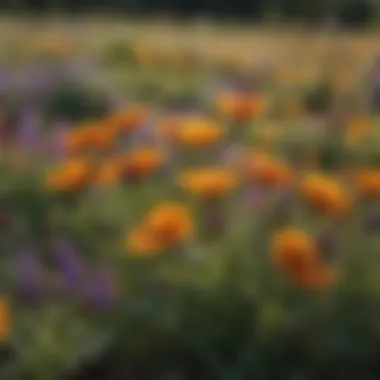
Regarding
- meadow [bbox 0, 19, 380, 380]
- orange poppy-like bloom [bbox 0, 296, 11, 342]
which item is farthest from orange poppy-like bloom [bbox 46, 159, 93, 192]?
orange poppy-like bloom [bbox 0, 296, 11, 342]

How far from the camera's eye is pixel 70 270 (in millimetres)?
Answer: 2209

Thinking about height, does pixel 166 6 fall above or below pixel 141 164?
below

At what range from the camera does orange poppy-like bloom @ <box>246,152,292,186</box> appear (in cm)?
235

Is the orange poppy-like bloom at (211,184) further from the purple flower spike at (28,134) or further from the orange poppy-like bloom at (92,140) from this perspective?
the purple flower spike at (28,134)

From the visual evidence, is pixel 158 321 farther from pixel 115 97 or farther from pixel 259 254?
pixel 115 97

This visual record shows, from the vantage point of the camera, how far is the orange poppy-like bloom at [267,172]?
2346 millimetres

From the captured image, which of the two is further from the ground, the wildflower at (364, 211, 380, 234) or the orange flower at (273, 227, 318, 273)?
the orange flower at (273, 227, 318, 273)

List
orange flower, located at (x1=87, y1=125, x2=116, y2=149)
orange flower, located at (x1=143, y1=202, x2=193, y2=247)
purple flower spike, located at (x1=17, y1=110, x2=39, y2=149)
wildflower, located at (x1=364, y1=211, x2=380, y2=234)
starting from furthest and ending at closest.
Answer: purple flower spike, located at (x1=17, y1=110, x2=39, y2=149) < orange flower, located at (x1=87, y1=125, x2=116, y2=149) < wildflower, located at (x1=364, y1=211, x2=380, y2=234) < orange flower, located at (x1=143, y1=202, x2=193, y2=247)

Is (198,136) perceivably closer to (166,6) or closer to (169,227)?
(169,227)

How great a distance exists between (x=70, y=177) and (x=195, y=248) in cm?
44

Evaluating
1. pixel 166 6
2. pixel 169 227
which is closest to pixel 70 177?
pixel 169 227

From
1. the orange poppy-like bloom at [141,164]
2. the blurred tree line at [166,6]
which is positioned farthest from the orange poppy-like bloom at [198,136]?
the blurred tree line at [166,6]

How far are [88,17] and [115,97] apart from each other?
19.3 feet

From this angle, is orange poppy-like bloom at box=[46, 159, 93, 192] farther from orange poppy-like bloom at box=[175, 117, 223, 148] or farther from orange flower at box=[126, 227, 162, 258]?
orange flower at box=[126, 227, 162, 258]
